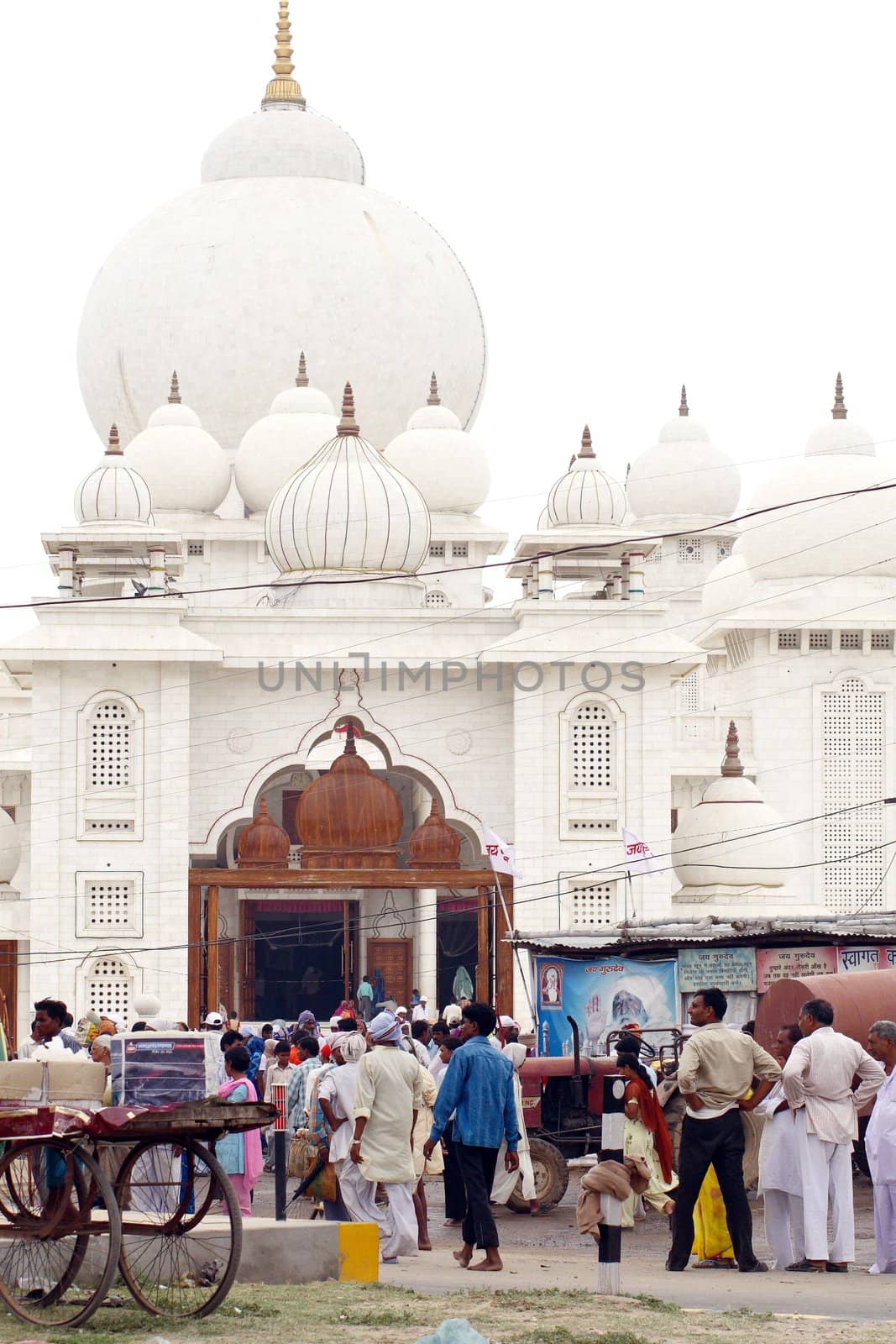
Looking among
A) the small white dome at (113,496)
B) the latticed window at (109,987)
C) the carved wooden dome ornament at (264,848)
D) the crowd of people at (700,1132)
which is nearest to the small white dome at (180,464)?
the small white dome at (113,496)

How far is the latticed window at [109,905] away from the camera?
95.6 ft

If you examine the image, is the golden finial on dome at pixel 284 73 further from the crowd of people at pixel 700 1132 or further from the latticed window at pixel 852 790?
the crowd of people at pixel 700 1132

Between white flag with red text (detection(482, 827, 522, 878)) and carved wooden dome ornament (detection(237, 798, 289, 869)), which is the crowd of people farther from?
carved wooden dome ornament (detection(237, 798, 289, 869))

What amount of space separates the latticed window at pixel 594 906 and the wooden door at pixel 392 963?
437cm

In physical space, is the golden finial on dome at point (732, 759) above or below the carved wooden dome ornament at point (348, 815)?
above

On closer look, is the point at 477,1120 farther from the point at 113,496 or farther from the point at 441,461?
the point at 441,461

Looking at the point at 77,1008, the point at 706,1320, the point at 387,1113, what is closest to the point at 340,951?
the point at 77,1008

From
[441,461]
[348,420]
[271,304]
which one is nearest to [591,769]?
[348,420]

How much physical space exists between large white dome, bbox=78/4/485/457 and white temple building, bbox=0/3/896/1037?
87mm

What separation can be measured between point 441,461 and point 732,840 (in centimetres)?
951

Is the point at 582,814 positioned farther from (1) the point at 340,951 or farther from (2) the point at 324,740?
(1) the point at 340,951

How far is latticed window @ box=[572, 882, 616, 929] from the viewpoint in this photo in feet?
96.7

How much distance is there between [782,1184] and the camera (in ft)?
38.3

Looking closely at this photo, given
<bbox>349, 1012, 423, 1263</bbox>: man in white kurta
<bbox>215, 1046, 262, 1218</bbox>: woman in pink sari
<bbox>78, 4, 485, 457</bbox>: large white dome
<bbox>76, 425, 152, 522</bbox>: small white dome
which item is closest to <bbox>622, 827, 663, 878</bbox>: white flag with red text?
<bbox>76, 425, 152, 522</bbox>: small white dome
